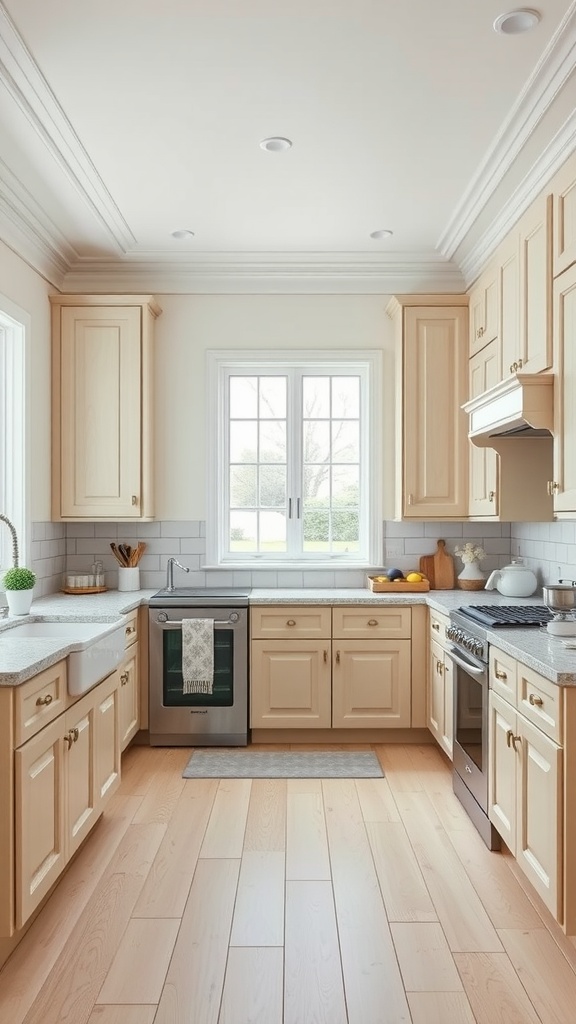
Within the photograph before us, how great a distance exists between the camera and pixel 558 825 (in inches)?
85.2

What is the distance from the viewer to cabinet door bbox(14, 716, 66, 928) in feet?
6.97

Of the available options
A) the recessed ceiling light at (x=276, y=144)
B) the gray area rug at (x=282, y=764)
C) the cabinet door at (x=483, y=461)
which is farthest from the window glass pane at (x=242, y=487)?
the recessed ceiling light at (x=276, y=144)

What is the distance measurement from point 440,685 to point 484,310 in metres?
2.04

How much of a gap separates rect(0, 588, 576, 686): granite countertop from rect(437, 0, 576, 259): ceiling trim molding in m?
1.94

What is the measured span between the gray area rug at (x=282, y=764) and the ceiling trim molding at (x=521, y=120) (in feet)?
9.52

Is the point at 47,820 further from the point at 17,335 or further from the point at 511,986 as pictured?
the point at 17,335

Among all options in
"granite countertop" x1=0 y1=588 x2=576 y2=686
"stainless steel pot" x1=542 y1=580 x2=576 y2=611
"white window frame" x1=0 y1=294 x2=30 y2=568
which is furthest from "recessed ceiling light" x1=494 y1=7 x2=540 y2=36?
"white window frame" x1=0 y1=294 x2=30 y2=568

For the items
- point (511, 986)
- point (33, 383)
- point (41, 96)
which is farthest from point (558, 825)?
point (33, 383)

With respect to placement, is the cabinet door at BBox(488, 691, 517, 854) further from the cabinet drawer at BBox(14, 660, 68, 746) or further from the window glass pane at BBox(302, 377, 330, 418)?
the window glass pane at BBox(302, 377, 330, 418)

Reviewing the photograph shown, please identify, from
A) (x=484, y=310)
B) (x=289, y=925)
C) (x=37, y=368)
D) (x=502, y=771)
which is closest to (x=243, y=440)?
(x=37, y=368)

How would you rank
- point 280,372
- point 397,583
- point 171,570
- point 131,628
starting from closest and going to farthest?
point 131,628
point 397,583
point 171,570
point 280,372

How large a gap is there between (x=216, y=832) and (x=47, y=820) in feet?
3.13

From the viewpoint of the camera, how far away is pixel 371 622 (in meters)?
4.18

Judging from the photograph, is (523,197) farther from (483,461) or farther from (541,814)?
(541,814)
